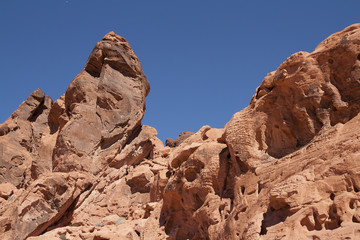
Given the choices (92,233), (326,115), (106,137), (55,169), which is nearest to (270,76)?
(326,115)

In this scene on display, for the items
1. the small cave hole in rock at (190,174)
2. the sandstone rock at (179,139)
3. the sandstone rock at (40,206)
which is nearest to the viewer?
the small cave hole in rock at (190,174)

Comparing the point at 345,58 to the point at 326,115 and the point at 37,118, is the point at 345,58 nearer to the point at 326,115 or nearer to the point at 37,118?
the point at 326,115

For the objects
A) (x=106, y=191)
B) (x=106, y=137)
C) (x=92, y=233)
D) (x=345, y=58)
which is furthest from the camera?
(x=106, y=137)

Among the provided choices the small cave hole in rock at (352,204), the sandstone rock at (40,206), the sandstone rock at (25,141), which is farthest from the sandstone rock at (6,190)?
the small cave hole in rock at (352,204)

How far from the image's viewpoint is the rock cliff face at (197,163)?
9.73m

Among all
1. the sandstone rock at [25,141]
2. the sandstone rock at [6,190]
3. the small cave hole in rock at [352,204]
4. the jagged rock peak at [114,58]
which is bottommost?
the small cave hole in rock at [352,204]

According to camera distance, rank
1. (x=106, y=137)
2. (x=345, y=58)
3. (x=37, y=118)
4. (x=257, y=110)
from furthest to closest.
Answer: (x=37, y=118)
(x=106, y=137)
(x=257, y=110)
(x=345, y=58)

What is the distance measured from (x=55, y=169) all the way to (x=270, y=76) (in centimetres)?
1475

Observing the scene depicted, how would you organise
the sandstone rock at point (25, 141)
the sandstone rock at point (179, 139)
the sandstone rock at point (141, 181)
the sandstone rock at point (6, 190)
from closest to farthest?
the sandstone rock at point (141, 181) < the sandstone rock at point (6, 190) < the sandstone rock at point (25, 141) < the sandstone rock at point (179, 139)

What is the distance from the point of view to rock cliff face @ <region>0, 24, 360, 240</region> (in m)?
9.73

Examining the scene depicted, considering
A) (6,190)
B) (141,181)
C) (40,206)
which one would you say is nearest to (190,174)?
(141,181)

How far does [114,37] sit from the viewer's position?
89.2 ft

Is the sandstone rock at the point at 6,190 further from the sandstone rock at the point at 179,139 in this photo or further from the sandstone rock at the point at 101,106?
the sandstone rock at the point at 179,139

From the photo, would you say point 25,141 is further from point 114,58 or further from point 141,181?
point 141,181
